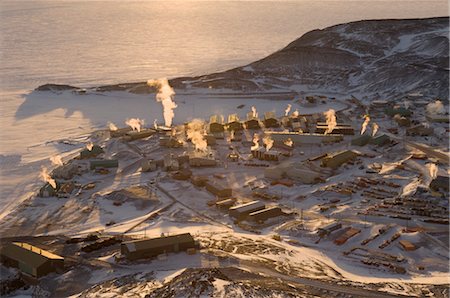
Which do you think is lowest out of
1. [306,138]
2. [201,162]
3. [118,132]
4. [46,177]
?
[201,162]

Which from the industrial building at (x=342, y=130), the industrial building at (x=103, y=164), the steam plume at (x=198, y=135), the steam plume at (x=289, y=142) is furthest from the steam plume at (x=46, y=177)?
the industrial building at (x=342, y=130)

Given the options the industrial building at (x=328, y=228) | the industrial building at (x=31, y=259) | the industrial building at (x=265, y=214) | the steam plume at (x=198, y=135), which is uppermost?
the steam plume at (x=198, y=135)

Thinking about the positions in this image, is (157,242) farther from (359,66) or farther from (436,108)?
(359,66)

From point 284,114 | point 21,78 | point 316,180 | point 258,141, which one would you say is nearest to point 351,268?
point 316,180

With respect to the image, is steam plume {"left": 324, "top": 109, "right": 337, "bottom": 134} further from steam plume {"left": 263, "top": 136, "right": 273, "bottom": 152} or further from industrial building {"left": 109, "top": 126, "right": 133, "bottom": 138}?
industrial building {"left": 109, "top": 126, "right": 133, "bottom": 138}

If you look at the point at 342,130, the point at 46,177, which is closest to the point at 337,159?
the point at 342,130

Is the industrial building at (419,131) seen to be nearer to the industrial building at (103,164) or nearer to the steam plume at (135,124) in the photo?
the steam plume at (135,124)

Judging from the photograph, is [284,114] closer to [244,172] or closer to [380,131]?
[380,131]
